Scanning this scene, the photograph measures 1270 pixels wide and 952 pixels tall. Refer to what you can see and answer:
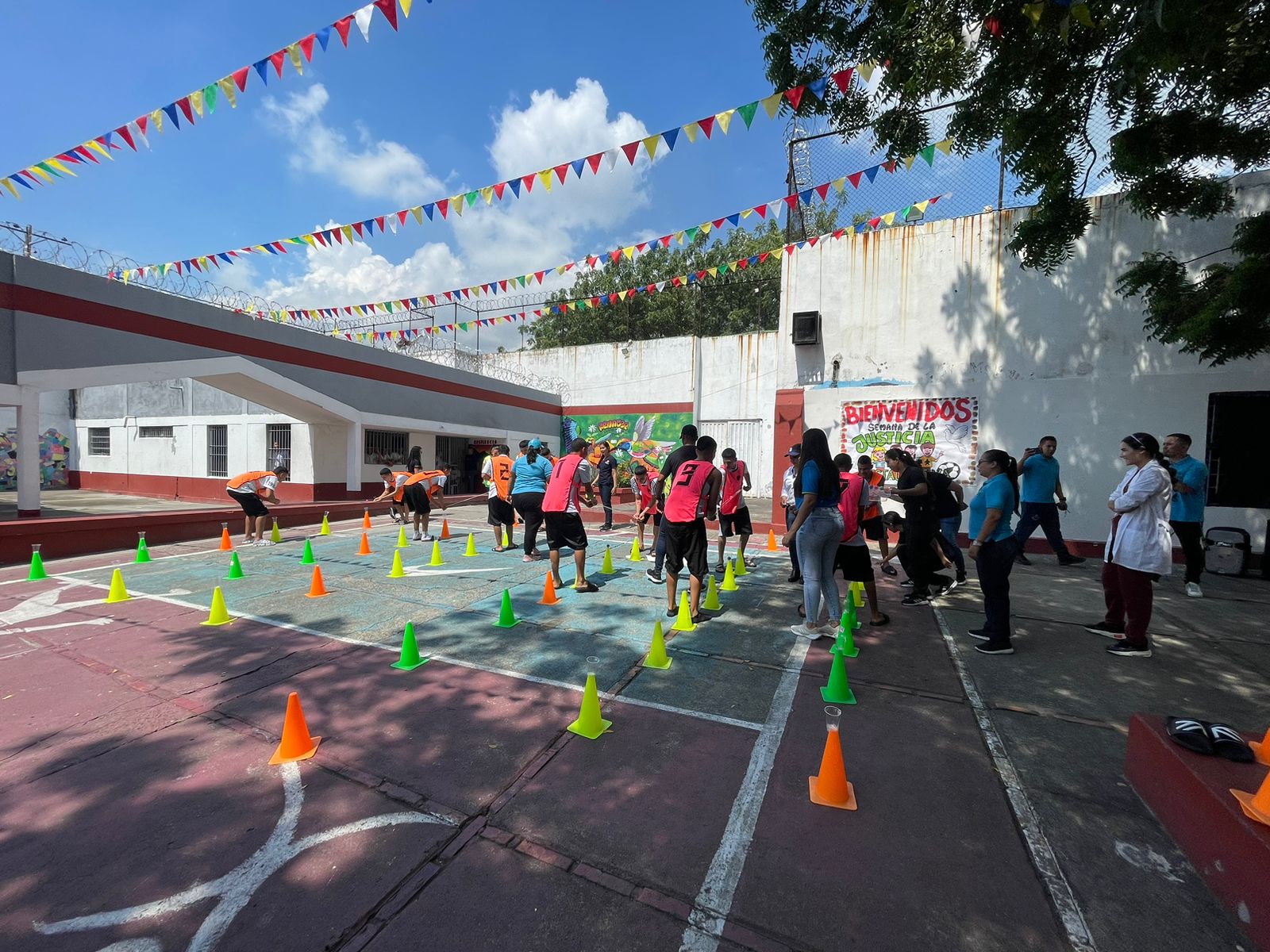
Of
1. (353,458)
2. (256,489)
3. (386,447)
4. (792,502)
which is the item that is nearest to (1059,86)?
(792,502)

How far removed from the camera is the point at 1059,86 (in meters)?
4.73

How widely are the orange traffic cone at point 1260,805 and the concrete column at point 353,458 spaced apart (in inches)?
644

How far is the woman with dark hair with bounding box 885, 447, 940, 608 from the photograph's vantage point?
18.4 feet

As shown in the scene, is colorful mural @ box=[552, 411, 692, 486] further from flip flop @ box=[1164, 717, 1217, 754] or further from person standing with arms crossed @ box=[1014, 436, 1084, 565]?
flip flop @ box=[1164, 717, 1217, 754]

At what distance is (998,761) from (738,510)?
477 cm

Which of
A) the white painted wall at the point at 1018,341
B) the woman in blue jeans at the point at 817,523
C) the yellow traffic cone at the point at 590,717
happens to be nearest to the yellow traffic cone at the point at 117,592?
the yellow traffic cone at the point at 590,717

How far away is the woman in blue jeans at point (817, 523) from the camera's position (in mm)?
4680

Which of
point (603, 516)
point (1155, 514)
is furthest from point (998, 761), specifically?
point (603, 516)

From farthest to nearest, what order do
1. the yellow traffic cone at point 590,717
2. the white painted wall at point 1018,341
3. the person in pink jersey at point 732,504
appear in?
the white painted wall at point 1018,341, the person in pink jersey at point 732,504, the yellow traffic cone at point 590,717

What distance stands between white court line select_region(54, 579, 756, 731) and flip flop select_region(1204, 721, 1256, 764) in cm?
205

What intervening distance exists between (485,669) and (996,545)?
4261 mm

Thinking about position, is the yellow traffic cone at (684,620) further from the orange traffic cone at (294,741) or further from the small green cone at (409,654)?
the orange traffic cone at (294,741)

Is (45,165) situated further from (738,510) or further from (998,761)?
(998,761)

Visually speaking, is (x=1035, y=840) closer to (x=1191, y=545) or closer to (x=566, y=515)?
(x=566, y=515)
